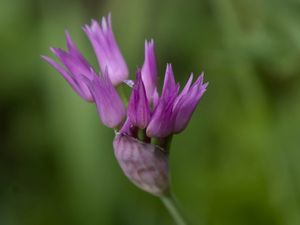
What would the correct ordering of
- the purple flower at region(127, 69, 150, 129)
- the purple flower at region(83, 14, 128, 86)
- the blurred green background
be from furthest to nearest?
the blurred green background → the purple flower at region(83, 14, 128, 86) → the purple flower at region(127, 69, 150, 129)

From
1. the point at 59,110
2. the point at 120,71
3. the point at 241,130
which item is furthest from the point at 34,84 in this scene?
the point at 120,71

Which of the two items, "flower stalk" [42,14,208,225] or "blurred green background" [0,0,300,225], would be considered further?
"blurred green background" [0,0,300,225]

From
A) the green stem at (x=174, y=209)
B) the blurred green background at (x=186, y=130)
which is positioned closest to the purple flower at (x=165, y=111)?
the green stem at (x=174, y=209)

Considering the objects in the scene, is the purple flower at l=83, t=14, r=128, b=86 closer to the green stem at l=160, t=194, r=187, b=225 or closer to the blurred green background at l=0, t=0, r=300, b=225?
the green stem at l=160, t=194, r=187, b=225

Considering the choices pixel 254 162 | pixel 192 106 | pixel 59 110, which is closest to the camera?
pixel 192 106

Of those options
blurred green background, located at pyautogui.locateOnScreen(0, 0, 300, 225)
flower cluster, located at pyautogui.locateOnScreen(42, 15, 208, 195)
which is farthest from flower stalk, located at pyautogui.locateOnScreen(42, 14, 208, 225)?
blurred green background, located at pyautogui.locateOnScreen(0, 0, 300, 225)

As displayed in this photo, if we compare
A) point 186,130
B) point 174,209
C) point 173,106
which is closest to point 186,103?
point 173,106

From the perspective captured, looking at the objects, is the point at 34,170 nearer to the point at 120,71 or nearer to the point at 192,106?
the point at 120,71
